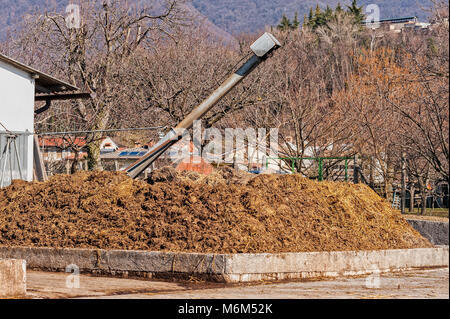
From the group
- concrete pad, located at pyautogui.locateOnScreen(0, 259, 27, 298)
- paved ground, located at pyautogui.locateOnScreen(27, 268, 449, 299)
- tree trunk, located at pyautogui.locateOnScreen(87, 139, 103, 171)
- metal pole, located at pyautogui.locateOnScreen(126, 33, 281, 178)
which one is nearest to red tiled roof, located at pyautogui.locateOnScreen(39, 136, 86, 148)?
tree trunk, located at pyautogui.locateOnScreen(87, 139, 103, 171)

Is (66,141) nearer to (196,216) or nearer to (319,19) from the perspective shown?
(196,216)

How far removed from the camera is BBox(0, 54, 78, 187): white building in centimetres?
1838

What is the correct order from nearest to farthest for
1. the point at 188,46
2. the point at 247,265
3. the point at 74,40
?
1. the point at 247,265
2. the point at 74,40
3. the point at 188,46

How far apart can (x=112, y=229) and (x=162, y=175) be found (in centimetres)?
269

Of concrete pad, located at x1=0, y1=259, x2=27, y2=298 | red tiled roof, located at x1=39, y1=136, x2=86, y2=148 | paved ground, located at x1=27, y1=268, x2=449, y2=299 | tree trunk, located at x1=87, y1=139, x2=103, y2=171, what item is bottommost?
paved ground, located at x1=27, y1=268, x2=449, y2=299

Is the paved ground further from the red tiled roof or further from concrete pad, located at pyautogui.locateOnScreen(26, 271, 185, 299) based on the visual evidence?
the red tiled roof

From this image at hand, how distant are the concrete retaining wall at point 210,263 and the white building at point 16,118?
300 inches

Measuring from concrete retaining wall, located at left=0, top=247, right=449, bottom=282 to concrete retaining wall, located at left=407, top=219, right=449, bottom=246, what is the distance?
3.71 meters

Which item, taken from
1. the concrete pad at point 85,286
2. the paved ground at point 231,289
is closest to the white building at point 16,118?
the paved ground at point 231,289

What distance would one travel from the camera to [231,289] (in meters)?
9.34

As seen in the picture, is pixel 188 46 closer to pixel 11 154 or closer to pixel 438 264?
pixel 11 154

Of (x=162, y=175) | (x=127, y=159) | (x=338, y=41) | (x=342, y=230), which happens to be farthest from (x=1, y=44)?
(x=338, y=41)

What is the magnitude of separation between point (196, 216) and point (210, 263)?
1559 millimetres

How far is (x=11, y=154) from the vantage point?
18453 mm
